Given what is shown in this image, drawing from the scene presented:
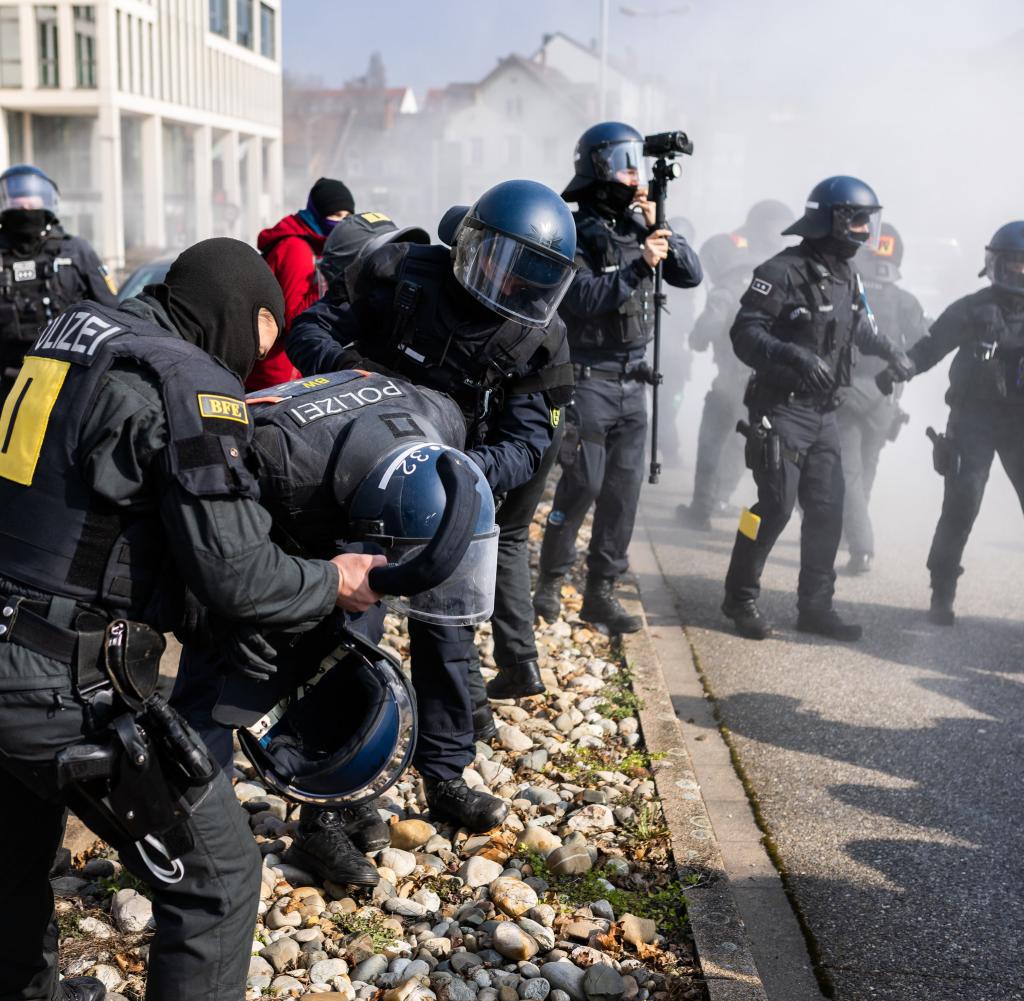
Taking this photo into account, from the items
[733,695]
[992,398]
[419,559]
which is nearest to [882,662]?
[733,695]

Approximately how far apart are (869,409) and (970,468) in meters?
1.62

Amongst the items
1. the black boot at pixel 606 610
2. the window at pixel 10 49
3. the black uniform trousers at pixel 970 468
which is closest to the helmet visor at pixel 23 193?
the black boot at pixel 606 610

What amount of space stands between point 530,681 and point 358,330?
168cm

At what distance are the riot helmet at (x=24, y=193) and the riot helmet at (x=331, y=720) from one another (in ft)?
16.5

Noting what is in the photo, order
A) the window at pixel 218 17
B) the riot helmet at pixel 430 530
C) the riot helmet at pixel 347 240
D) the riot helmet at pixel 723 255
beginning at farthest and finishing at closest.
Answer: the window at pixel 218 17
the riot helmet at pixel 723 255
the riot helmet at pixel 347 240
the riot helmet at pixel 430 530

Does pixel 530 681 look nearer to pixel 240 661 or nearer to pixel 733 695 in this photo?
pixel 733 695

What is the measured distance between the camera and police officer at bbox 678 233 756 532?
29.7 ft

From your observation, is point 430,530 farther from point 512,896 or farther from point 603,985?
point 512,896

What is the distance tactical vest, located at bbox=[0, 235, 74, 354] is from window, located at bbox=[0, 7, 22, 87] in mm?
40123

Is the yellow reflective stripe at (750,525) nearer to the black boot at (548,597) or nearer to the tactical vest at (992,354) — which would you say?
the black boot at (548,597)

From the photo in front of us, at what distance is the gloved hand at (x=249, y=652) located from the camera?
8.14 feet

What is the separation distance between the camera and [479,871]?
3609 mm

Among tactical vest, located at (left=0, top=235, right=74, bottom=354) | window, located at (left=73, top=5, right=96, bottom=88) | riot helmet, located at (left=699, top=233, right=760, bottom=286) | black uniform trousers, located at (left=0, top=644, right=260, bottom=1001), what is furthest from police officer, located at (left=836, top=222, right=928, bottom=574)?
window, located at (left=73, top=5, right=96, bottom=88)

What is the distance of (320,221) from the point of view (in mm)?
5801
